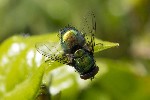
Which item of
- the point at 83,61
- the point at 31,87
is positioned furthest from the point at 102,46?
the point at 31,87

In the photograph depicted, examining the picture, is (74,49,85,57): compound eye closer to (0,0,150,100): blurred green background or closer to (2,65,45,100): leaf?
(2,65,45,100): leaf

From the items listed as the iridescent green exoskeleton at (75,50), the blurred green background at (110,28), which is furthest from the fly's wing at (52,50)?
the blurred green background at (110,28)

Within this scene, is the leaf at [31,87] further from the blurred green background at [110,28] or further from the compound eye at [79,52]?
the blurred green background at [110,28]

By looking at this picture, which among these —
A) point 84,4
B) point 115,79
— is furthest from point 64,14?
point 115,79

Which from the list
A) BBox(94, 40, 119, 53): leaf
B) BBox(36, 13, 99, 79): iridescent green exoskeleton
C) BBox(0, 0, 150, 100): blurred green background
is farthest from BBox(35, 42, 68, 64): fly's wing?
BBox(0, 0, 150, 100): blurred green background

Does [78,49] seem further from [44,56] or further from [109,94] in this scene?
[109,94]

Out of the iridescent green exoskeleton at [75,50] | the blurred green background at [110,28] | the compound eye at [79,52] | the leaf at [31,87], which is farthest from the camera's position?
the blurred green background at [110,28]

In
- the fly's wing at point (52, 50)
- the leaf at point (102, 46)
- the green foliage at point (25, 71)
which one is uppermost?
the leaf at point (102, 46)
